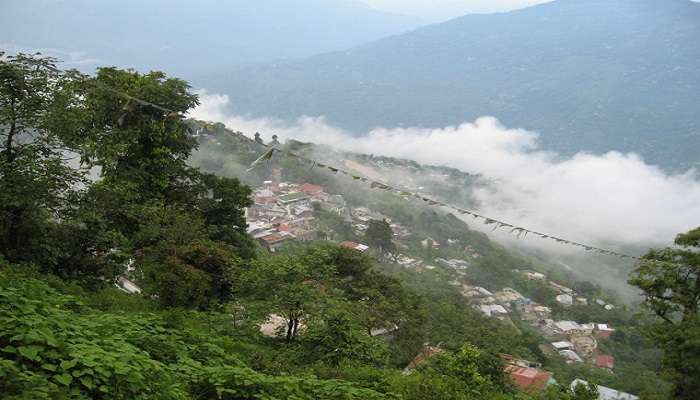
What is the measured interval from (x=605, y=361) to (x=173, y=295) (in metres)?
25.7

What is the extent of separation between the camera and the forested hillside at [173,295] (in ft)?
14.7

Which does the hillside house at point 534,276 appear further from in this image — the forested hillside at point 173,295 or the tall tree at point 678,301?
the tall tree at point 678,301

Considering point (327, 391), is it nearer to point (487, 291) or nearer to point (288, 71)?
Answer: point (487, 291)

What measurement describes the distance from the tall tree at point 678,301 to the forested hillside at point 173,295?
0.04 metres

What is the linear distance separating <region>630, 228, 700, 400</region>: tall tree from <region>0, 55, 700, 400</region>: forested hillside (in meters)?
0.04

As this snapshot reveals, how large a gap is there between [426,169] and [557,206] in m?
44.2

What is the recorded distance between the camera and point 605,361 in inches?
1091

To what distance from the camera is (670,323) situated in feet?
38.5

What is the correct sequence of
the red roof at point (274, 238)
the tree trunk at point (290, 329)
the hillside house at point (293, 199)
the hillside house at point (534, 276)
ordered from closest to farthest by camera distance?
the tree trunk at point (290, 329) → the red roof at point (274, 238) → the hillside house at point (534, 276) → the hillside house at point (293, 199)

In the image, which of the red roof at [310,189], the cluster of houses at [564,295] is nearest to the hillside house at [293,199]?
the red roof at [310,189]

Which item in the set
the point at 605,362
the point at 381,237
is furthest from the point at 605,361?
the point at 381,237

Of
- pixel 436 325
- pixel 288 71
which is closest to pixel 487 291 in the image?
pixel 436 325

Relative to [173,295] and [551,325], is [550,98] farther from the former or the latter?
[173,295]

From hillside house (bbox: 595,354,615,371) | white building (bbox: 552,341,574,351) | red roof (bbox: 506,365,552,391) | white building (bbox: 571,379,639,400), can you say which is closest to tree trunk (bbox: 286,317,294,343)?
red roof (bbox: 506,365,552,391)
